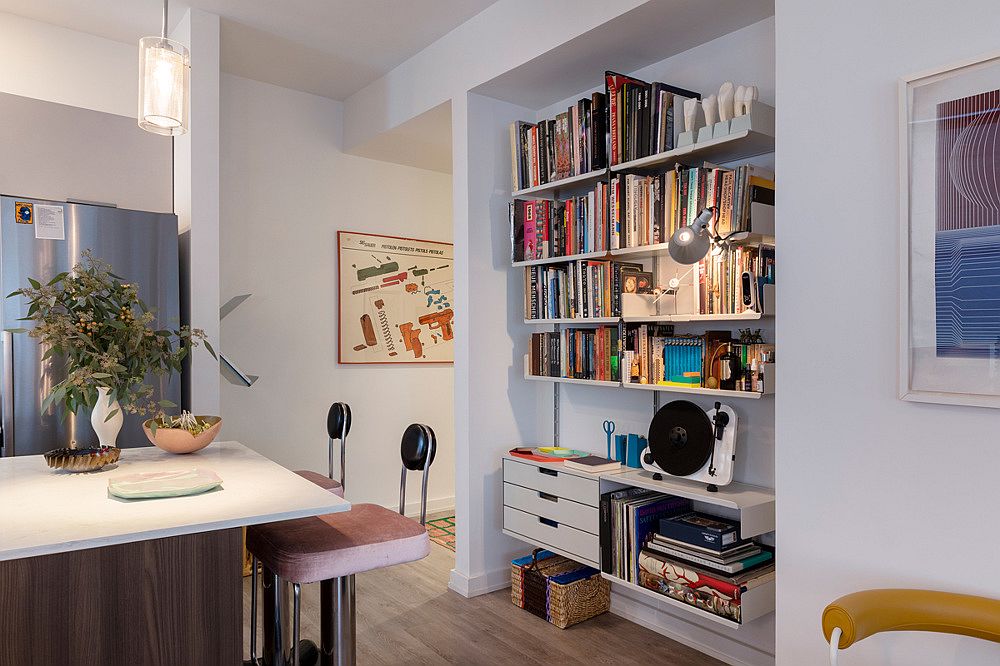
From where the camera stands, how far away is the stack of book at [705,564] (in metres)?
2.30

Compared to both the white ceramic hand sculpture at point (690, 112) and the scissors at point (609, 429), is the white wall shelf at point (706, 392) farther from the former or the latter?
the white ceramic hand sculpture at point (690, 112)

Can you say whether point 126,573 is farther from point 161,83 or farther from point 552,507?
point 552,507

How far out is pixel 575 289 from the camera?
3049 mm

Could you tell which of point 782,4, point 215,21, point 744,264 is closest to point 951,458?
point 744,264

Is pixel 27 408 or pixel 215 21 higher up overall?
pixel 215 21

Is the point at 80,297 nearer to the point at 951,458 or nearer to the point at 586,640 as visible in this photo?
the point at 586,640

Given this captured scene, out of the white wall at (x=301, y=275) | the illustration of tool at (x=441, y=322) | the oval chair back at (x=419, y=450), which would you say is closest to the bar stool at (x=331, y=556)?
the oval chair back at (x=419, y=450)

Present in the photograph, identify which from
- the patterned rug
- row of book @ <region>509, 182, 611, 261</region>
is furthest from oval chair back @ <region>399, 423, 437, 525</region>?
the patterned rug

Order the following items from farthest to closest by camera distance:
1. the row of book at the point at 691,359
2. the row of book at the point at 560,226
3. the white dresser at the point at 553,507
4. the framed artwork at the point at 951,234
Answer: the row of book at the point at 560,226
the white dresser at the point at 553,507
the row of book at the point at 691,359
the framed artwork at the point at 951,234

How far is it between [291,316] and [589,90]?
2.28m

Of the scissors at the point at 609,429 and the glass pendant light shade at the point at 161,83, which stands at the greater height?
the glass pendant light shade at the point at 161,83

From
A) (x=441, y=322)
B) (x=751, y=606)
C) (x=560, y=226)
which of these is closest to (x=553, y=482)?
(x=751, y=606)

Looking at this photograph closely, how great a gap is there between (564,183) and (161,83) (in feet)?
5.48

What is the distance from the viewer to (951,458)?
5.10 feet
